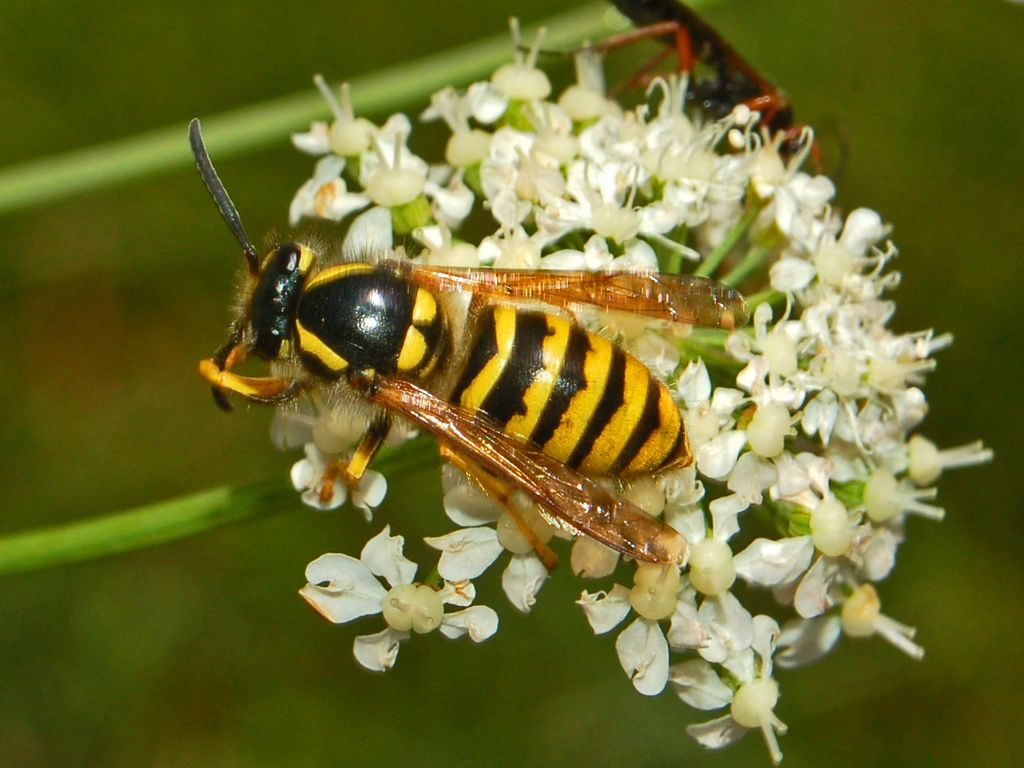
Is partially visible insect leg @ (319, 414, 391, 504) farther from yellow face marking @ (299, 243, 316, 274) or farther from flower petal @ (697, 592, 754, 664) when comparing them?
flower petal @ (697, 592, 754, 664)

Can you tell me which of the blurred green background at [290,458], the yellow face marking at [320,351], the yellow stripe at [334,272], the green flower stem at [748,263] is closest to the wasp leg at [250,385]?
the yellow face marking at [320,351]

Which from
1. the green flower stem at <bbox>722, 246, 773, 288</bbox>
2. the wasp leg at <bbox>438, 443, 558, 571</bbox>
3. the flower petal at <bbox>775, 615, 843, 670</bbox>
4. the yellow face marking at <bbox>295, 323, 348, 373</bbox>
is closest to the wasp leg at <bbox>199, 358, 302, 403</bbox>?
the yellow face marking at <bbox>295, 323, 348, 373</bbox>

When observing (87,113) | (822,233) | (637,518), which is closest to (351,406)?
(637,518)

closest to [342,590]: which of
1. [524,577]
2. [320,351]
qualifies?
[524,577]

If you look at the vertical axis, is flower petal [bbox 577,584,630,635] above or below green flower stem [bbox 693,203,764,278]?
below

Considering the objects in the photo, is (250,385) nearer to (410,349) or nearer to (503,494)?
(410,349)
